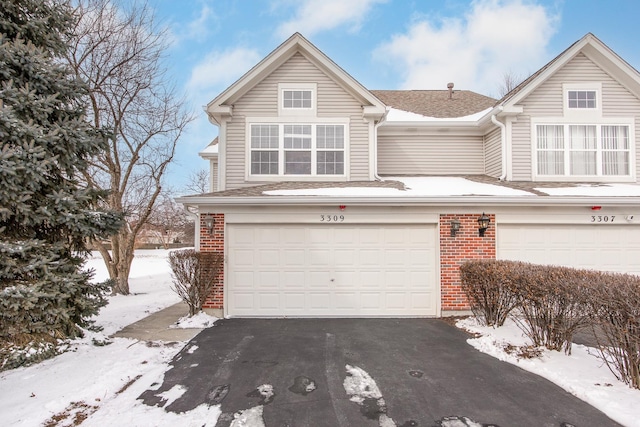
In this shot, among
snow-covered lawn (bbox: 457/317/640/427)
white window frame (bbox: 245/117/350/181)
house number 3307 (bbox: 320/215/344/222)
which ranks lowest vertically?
snow-covered lawn (bbox: 457/317/640/427)

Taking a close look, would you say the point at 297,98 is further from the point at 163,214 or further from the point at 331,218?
the point at 163,214

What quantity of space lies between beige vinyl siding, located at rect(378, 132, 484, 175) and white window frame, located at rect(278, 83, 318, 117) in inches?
103

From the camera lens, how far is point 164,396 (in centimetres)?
418

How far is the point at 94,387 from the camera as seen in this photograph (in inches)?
172

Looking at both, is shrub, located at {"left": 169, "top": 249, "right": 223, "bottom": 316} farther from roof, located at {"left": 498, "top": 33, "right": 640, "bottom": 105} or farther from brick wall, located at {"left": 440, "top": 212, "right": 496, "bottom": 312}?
roof, located at {"left": 498, "top": 33, "right": 640, "bottom": 105}

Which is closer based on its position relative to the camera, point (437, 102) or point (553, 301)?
point (553, 301)

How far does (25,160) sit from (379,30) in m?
15.7

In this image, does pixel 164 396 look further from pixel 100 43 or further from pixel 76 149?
pixel 100 43

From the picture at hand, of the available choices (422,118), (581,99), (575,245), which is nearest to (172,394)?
(575,245)

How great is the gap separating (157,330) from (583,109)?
12553 millimetres

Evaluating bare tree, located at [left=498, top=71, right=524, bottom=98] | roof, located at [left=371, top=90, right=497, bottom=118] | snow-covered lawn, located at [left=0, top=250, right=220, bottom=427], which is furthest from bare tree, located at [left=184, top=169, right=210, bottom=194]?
bare tree, located at [left=498, top=71, right=524, bottom=98]

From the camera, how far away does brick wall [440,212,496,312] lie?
7953mm

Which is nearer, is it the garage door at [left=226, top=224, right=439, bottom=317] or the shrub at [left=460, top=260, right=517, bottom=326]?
the shrub at [left=460, top=260, right=517, bottom=326]

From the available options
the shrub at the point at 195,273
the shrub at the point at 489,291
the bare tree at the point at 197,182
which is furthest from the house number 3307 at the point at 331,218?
the bare tree at the point at 197,182
